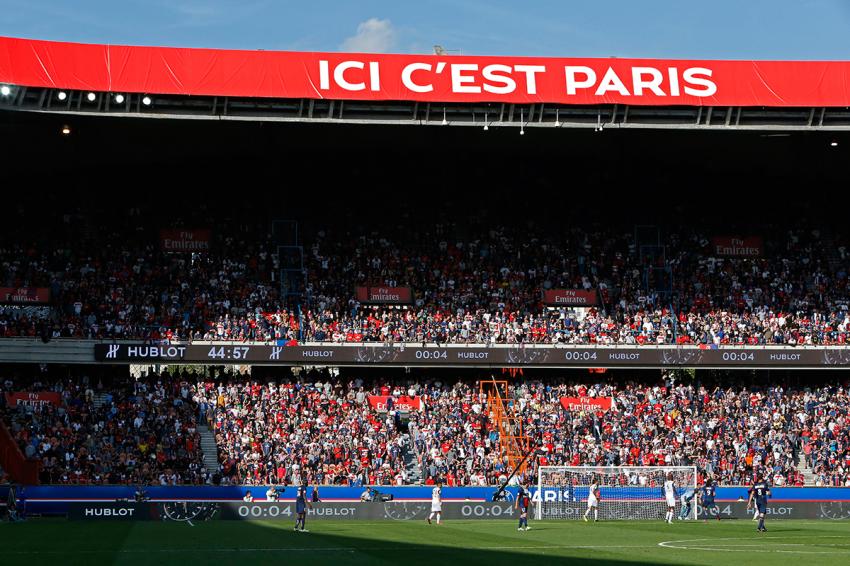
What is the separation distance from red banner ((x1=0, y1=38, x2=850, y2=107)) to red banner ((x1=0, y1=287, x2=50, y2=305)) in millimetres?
11261

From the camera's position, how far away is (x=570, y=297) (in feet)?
208

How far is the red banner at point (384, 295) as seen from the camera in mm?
61938

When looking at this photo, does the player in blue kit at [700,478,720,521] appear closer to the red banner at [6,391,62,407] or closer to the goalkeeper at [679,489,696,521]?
the goalkeeper at [679,489,696,521]

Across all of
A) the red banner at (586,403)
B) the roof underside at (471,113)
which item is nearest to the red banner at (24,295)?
the roof underside at (471,113)

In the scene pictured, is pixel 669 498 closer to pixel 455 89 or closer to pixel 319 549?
pixel 319 549

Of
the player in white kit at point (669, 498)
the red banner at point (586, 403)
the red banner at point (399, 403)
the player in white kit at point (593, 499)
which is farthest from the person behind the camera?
the red banner at point (586, 403)

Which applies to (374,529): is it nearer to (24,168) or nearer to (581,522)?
(581,522)

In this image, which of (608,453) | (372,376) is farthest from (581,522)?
(372,376)

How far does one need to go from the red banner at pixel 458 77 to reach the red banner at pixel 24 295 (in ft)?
36.9

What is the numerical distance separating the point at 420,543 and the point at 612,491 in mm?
17613

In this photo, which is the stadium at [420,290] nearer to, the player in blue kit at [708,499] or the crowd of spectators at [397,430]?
the crowd of spectators at [397,430]

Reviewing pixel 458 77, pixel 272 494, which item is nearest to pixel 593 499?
pixel 272 494

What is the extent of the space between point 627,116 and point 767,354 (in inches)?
565

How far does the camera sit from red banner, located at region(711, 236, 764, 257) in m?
66.4
